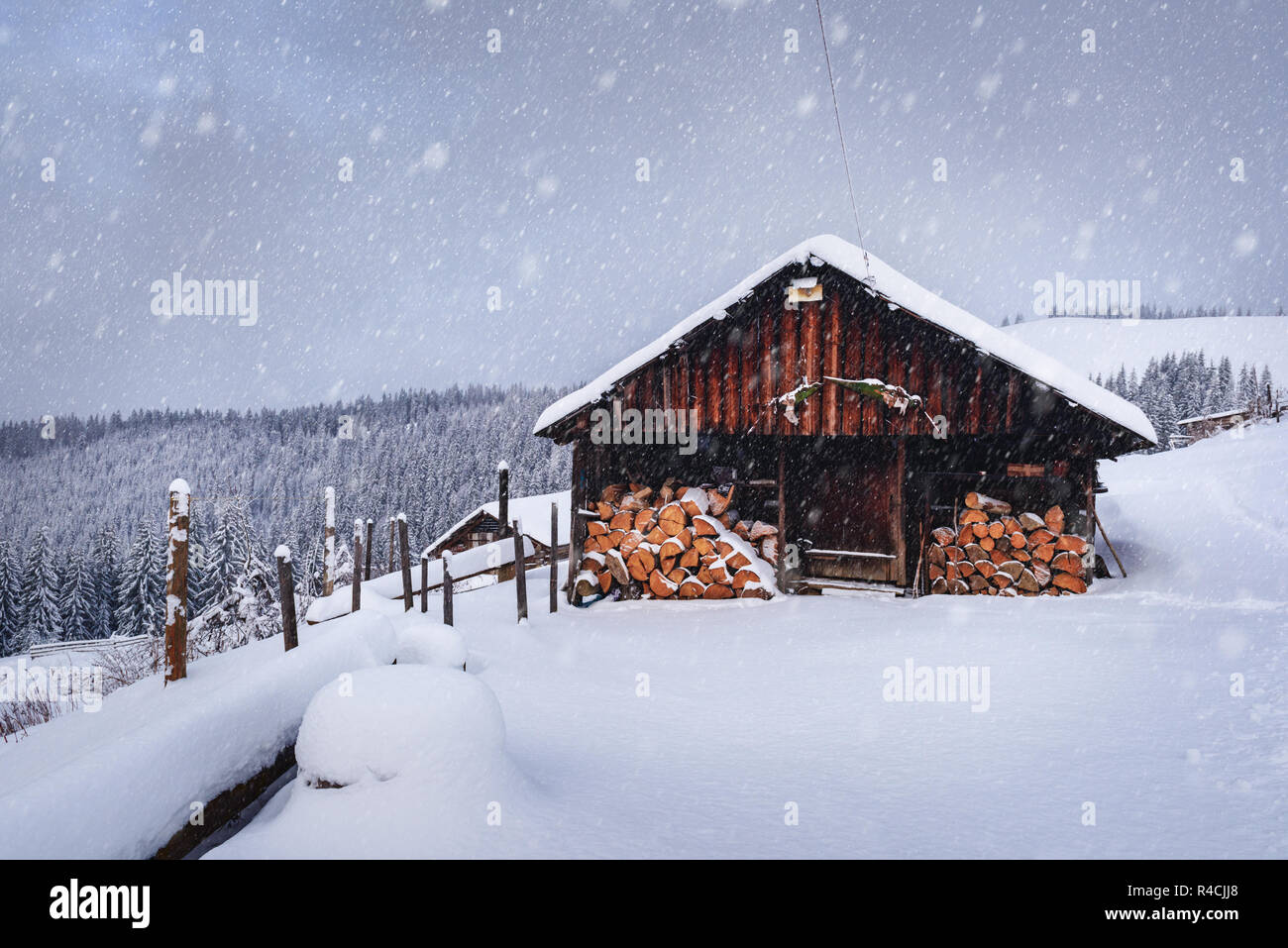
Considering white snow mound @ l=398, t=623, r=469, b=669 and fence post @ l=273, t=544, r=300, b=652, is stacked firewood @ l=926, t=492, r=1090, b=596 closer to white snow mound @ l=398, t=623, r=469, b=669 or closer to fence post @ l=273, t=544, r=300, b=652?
white snow mound @ l=398, t=623, r=469, b=669

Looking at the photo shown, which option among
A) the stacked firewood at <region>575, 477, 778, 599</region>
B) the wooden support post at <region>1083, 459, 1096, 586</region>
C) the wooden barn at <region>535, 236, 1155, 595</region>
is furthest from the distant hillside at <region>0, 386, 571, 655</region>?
the wooden support post at <region>1083, 459, 1096, 586</region>

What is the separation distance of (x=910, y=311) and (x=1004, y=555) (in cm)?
407

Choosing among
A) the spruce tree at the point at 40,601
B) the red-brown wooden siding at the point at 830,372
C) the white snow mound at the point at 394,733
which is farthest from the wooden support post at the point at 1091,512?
the spruce tree at the point at 40,601

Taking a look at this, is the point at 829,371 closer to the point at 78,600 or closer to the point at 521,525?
the point at 521,525

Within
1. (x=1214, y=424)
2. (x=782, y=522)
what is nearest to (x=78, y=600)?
(x=782, y=522)

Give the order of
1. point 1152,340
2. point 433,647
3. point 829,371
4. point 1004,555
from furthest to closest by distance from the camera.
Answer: point 1152,340
point 829,371
point 1004,555
point 433,647

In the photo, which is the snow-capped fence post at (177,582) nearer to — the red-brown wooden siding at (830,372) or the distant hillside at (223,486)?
the red-brown wooden siding at (830,372)

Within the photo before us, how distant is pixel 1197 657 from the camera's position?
6.61m

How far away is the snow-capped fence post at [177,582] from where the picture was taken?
21.2 ft

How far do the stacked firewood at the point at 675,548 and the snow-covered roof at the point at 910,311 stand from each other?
6.44 feet

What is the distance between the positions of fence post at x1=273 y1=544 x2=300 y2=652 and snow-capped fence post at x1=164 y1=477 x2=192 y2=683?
82cm

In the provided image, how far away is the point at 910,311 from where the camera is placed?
10703 mm

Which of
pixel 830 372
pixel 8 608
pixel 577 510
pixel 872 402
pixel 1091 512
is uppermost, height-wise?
pixel 830 372
